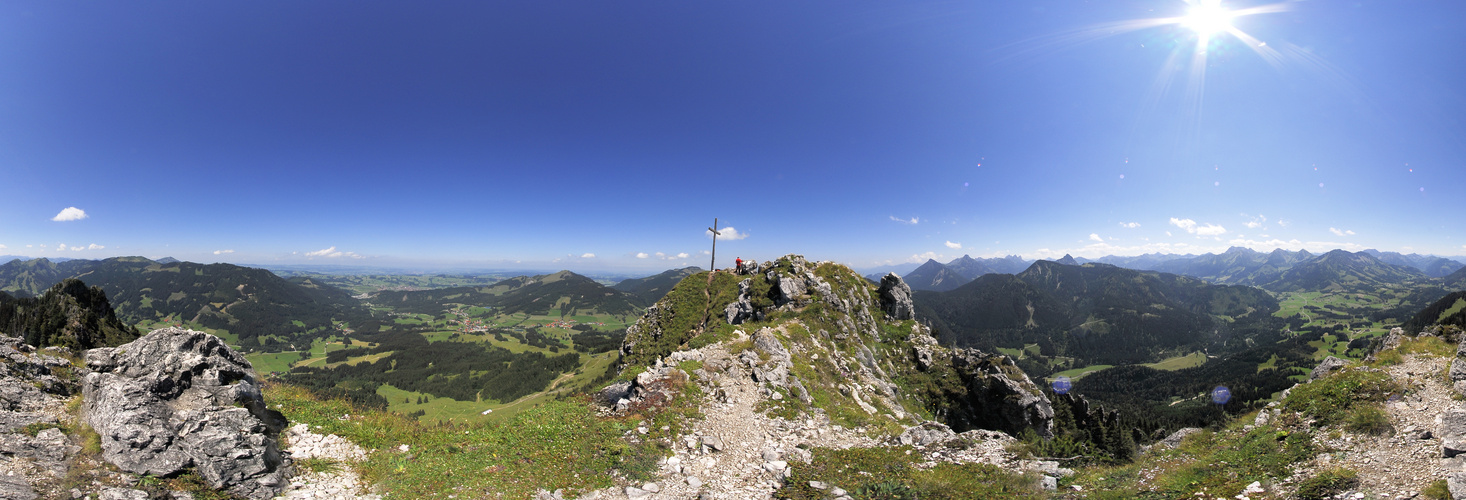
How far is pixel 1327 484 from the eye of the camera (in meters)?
9.80

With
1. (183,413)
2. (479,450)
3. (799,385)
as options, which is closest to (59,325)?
(183,413)

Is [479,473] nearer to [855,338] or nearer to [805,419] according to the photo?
[805,419]

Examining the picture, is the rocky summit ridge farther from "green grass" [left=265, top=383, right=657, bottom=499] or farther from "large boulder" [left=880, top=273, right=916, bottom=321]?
"green grass" [left=265, top=383, right=657, bottom=499]

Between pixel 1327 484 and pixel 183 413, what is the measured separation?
27.4m

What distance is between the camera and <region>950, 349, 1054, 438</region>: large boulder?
30.9 metres

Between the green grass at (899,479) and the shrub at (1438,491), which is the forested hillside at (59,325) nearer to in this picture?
the green grass at (899,479)

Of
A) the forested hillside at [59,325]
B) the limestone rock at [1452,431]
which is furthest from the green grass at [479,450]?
the limestone rock at [1452,431]

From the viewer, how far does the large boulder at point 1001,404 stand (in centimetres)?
3092

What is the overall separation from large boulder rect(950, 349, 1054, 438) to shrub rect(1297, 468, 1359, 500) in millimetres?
21875

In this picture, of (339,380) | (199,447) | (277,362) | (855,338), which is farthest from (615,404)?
(277,362)

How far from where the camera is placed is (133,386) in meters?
10.8

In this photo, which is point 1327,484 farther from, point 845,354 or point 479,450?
point 845,354

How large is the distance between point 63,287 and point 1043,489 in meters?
56.9

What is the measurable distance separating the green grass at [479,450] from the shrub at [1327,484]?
52.3ft
